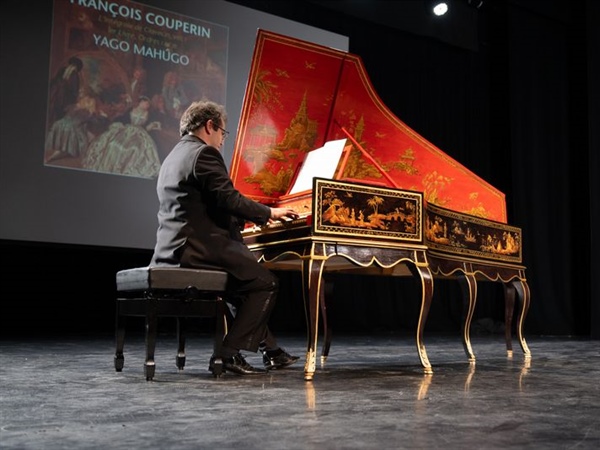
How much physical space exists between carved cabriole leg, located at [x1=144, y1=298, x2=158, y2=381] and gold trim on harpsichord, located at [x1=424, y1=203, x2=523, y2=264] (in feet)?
4.33

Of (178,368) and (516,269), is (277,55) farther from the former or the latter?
(516,269)

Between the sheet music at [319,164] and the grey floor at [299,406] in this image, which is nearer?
the grey floor at [299,406]

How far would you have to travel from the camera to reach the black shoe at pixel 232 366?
285 centimetres

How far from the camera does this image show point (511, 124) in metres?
8.48

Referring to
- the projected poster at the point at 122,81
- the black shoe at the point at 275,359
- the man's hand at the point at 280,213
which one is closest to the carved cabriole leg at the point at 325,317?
the black shoe at the point at 275,359

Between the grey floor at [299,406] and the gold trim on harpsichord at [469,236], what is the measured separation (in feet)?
2.03

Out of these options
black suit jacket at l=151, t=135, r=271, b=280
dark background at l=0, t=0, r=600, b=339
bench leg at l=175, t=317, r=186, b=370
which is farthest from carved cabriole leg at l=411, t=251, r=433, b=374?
dark background at l=0, t=0, r=600, b=339

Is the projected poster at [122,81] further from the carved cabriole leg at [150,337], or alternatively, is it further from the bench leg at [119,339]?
the carved cabriole leg at [150,337]

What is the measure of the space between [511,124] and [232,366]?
6396mm

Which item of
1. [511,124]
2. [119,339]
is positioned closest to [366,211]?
[119,339]

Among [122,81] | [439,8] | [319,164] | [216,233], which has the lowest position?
[216,233]

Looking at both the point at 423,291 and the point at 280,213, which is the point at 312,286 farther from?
the point at 423,291

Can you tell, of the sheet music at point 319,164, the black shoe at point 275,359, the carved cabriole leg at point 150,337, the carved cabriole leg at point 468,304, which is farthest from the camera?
the carved cabriole leg at point 468,304

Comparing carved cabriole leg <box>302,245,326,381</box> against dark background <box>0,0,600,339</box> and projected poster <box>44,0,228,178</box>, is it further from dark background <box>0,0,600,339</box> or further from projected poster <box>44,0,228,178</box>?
dark background <box>0,0,600,339</box>
